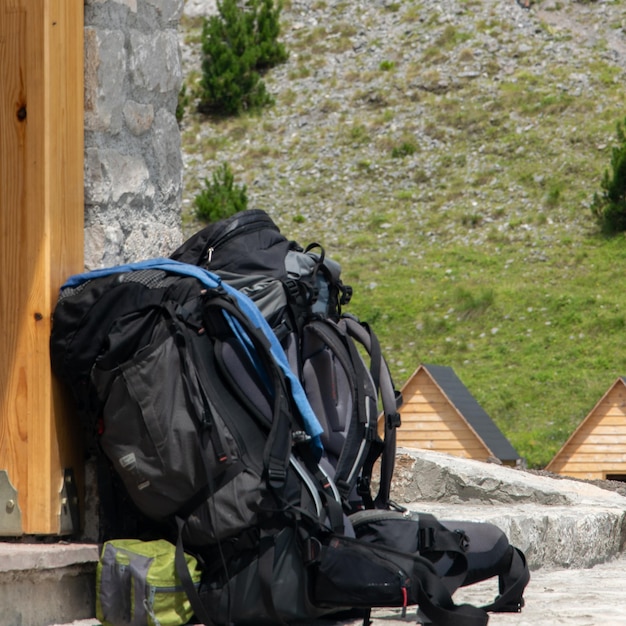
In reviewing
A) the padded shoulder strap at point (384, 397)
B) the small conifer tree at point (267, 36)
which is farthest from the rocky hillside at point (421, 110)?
the padded shoulder strap at point (384, 397)

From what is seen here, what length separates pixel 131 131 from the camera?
10.2ft

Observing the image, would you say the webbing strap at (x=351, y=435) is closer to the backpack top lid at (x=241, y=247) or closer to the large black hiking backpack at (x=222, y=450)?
the large black hiking backpack at (x=222, y=450)

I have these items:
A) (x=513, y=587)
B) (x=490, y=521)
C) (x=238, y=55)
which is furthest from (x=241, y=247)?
(x=238, y=55)

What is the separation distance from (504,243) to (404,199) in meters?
3.29

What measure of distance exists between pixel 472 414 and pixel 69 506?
7.68 m

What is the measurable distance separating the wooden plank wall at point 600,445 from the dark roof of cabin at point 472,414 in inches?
40.9

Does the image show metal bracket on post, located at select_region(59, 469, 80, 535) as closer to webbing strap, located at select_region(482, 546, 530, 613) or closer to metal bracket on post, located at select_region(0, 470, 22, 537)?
metal bracket on post, located at select_region(0, 470, 22, 537)

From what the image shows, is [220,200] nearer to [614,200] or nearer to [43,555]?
[614,200]

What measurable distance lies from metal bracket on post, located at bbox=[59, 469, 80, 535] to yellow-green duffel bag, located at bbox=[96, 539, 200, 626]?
0.70 feet

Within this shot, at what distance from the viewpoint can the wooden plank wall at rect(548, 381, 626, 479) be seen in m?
10.7

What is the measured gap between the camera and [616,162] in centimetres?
2391

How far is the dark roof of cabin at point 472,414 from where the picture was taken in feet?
32.1

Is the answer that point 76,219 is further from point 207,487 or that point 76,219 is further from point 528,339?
point 528,339

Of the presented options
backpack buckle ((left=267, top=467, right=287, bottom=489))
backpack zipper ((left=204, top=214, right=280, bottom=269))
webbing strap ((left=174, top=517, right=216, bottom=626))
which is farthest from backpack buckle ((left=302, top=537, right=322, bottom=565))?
backpack zipper ((left=204, top=214, right=280, bottom=269))
